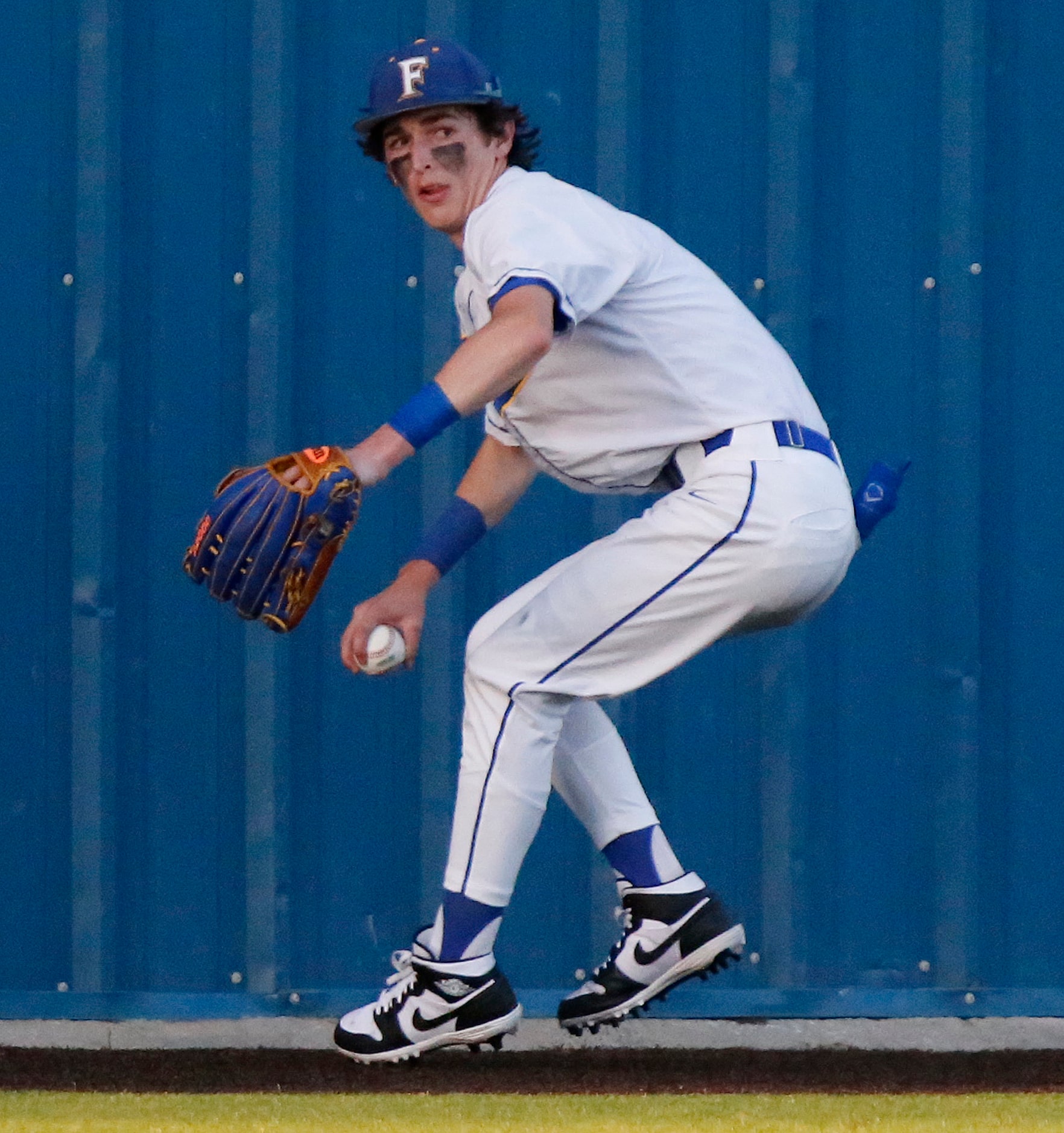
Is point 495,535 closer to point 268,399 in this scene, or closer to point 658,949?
point 268,399

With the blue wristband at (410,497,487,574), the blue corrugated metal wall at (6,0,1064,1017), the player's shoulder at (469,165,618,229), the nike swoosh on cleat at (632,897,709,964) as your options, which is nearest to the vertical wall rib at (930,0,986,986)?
the blue corrugated metal wall at (6,0,1064,1017)

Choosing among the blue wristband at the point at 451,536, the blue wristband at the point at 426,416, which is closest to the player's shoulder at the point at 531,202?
the blue wristband at the point at 426,416

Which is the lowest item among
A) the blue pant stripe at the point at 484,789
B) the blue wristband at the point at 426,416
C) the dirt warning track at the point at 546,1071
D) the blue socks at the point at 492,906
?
the dirt warning track at the point at 546,1071

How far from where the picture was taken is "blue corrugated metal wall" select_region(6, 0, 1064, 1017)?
4148 mm

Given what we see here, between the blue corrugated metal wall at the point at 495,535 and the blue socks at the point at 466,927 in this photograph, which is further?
the blue corrugated metal wall at the point at 495,535

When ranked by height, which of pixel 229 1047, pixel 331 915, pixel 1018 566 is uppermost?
pixel 1018 566

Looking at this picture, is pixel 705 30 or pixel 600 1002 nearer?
pixel 600 1002

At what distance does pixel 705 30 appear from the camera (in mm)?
4172

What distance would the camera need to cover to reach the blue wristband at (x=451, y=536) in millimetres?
3344

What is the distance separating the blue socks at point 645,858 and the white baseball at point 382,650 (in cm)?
53

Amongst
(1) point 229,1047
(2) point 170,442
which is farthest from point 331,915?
(2) point 170,442

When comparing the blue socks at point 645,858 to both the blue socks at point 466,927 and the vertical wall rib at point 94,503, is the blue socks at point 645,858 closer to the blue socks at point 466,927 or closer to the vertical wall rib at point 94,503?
the blue socks at point 466,927

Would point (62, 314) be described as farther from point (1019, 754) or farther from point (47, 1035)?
point (1019, 754)

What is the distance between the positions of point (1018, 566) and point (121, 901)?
2.18 meters
